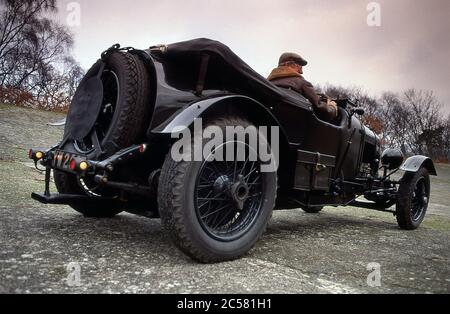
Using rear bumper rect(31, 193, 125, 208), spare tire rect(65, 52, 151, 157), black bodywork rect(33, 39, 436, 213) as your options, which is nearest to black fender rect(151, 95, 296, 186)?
black bodywork rect(33, 39, 436, 213)

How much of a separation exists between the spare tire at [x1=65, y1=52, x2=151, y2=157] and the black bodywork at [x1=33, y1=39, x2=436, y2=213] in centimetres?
5

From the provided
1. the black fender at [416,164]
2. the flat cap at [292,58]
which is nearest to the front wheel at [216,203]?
the flat cap at [292,58]

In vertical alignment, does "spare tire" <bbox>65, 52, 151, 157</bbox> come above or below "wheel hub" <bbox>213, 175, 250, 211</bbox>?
above

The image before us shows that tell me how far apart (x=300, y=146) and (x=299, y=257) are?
111 centimetres

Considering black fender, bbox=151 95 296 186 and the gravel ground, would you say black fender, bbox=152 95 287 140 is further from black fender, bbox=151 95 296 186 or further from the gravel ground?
the gravel ground

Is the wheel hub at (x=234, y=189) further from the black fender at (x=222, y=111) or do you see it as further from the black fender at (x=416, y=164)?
the black fender at (x=416, y=164)

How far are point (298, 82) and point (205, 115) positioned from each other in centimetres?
155

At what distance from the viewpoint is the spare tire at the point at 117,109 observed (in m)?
2.71

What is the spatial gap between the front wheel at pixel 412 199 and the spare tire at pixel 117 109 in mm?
3315

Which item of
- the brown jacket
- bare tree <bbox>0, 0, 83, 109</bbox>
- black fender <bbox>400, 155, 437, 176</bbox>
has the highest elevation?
bare tree <bbox>0, 0, 83, 109</bbox>

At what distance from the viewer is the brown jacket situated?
12.6 ft
